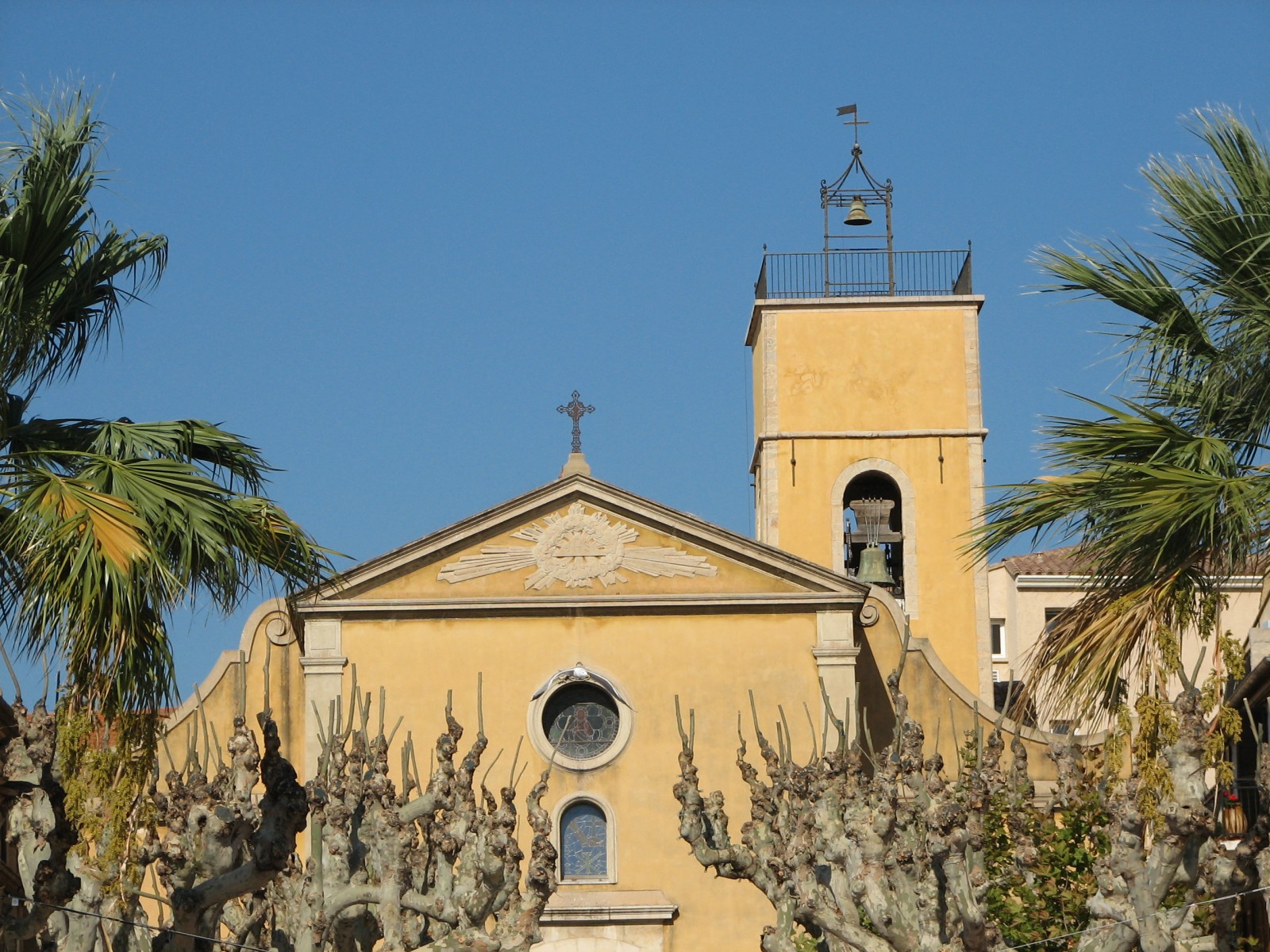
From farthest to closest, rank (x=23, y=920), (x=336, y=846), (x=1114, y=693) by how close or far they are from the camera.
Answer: (x=336, y=846) < (x=23, y=920) < (x=1114, y=693)

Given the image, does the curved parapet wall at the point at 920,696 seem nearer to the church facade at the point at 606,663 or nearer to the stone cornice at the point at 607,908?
the church facade at the point at 606,663

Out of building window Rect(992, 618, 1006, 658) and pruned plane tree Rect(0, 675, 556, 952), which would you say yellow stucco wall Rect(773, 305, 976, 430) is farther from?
building window Rect(992, 618, 1006, 658)

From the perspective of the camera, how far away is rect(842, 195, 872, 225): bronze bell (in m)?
36.6

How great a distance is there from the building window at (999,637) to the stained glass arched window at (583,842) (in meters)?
19.5

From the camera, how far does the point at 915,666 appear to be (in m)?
29.9

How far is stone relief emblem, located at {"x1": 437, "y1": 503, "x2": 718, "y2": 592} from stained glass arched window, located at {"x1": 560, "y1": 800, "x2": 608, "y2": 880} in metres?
2.95

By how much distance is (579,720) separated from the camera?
29344 mm

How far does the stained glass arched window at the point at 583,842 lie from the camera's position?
2867cm

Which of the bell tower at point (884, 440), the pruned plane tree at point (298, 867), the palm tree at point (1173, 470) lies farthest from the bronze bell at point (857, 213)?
the palm tree at point (1173, 470)

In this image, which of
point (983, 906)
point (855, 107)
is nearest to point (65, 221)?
point (983, 906)

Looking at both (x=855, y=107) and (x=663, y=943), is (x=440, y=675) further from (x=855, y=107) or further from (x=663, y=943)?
(x=855, y=107)

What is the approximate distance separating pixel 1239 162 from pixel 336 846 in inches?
472

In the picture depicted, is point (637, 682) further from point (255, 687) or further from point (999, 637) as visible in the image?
point (999, 637)

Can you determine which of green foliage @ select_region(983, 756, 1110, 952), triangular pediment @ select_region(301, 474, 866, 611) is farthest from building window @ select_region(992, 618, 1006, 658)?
green foliage @ select_region(983, 756, 1110, 952)
